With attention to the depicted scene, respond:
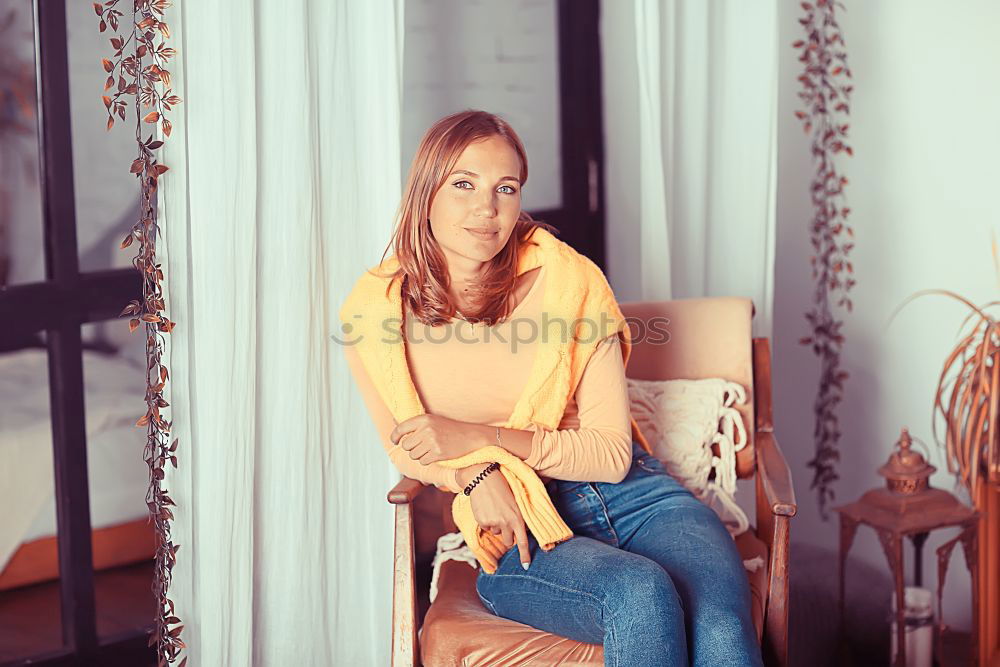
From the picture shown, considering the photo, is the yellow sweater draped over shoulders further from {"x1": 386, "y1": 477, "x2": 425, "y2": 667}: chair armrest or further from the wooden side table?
the wooden side table

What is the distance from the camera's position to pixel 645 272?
2807 millimetres

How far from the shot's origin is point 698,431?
7.52 ft

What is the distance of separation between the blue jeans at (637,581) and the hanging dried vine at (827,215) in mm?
1183

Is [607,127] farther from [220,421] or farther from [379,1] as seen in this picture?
[220,421]

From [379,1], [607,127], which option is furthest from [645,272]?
[379,1]

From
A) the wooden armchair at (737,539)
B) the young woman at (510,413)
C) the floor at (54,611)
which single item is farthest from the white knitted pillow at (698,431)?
the floor at (54,611)

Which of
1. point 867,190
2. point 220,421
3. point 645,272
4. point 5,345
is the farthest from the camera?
point 867,190

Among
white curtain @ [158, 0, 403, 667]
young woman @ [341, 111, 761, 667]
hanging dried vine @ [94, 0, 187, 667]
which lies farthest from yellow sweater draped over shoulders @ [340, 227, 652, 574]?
hanging dried vine @ [94, 0, 187, 667]

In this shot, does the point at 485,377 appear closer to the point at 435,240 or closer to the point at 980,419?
the point at 435,240

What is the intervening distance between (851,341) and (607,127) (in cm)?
90

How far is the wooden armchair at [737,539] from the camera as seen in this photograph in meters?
1.86

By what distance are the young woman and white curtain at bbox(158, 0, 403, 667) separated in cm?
21

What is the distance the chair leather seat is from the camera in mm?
1817

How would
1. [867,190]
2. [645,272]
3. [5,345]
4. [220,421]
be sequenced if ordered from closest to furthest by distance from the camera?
1. [220,421]
2. [5,345]
3. [645,272]
4. [867,190]
